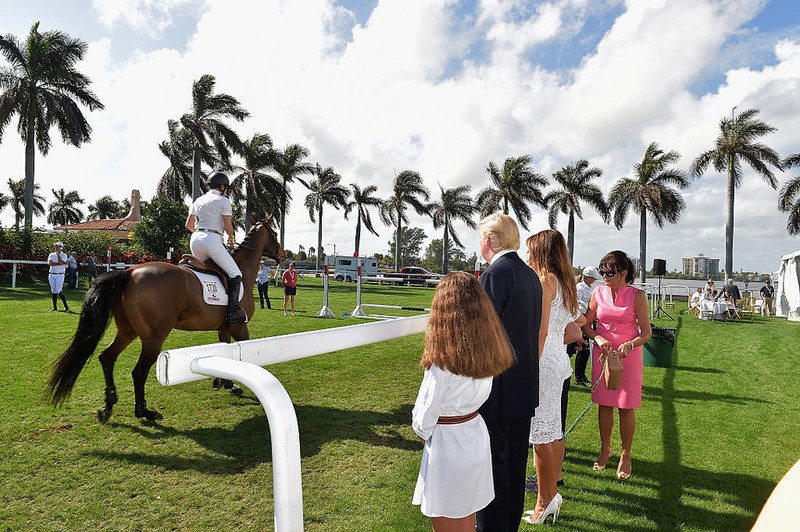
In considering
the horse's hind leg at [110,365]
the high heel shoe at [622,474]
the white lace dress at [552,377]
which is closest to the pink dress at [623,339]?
the high heel shoe at [622,474]

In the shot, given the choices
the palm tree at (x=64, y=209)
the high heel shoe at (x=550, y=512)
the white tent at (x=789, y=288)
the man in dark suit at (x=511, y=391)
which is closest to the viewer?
the man in dark suit at (x=511, y=391)

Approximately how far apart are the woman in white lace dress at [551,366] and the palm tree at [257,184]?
3404 cm

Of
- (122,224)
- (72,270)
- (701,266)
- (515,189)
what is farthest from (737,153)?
(701,266)

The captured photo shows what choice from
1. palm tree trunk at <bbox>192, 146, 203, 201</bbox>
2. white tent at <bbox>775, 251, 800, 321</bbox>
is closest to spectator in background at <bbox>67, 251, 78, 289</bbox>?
palm tree trunk at <bbox>192, 146, 203, 201</bbox>

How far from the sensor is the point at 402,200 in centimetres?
4875

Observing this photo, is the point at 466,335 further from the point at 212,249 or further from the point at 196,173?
the point at 196,173

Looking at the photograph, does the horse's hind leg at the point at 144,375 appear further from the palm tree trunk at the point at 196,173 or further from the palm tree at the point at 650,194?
the palm tree at the point at 650,194

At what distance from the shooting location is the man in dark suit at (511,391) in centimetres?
269

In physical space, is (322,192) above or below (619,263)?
above

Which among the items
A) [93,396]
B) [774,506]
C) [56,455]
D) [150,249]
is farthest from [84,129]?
[774,506]

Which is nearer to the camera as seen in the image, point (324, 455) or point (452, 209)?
point (324, 455)

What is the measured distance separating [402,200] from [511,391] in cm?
4661

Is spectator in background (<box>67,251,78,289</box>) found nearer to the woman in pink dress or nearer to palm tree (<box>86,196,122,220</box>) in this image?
the woman in pink dress

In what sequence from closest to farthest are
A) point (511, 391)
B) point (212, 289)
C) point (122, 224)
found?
point (511, 391), point (212, 289), point (122, 224)
